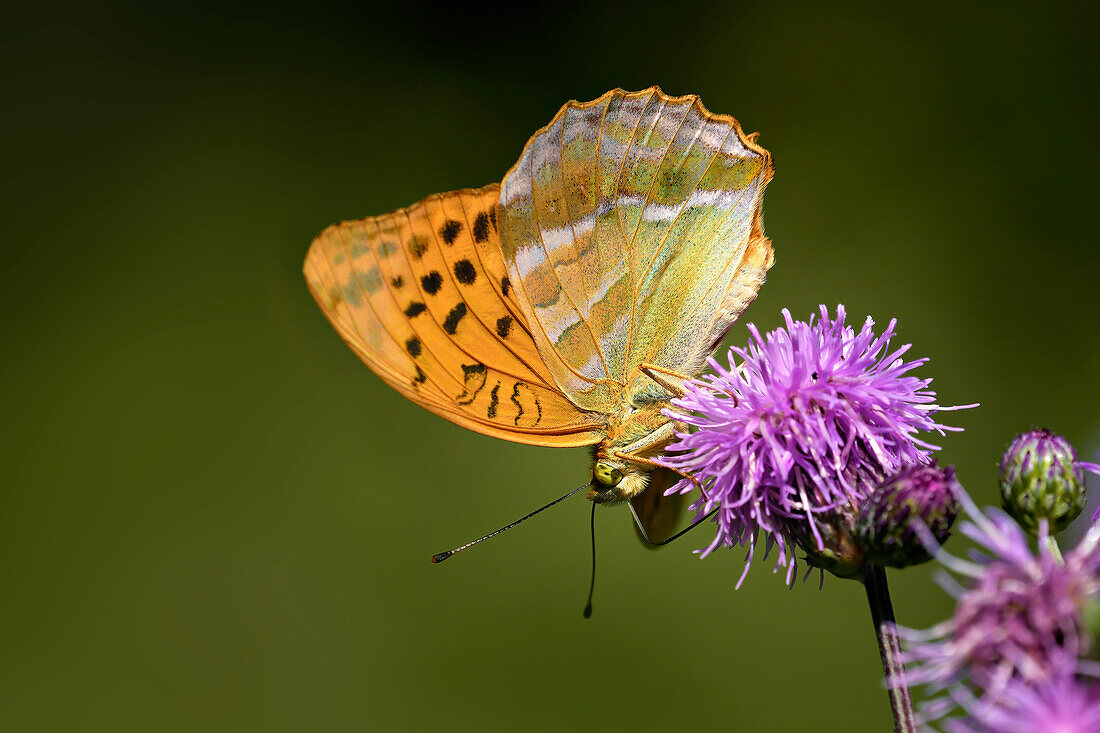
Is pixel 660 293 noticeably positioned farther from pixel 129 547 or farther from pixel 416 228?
pixel 129 547

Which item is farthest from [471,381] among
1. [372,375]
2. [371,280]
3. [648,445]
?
[372,375]

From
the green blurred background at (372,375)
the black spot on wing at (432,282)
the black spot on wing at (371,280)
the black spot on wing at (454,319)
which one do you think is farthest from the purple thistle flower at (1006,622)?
the green blurred background at (372,375)

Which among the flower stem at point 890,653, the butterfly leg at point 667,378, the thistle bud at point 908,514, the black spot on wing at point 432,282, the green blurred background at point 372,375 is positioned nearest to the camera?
the flower stem at point 890,653

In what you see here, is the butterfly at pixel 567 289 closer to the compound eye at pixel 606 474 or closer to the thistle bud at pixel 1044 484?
the compound eye at pixel 606 474

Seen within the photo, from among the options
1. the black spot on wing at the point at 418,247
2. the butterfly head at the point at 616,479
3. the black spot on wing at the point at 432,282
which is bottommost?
the butterfly head at the point at 616,479

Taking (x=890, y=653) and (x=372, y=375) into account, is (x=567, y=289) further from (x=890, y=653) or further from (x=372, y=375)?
(x=372, y=375)

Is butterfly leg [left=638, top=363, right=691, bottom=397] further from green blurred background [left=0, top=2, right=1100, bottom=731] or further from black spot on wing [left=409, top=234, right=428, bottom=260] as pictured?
green blurred background [left=0, top=2, right=1100, bottom=731]
